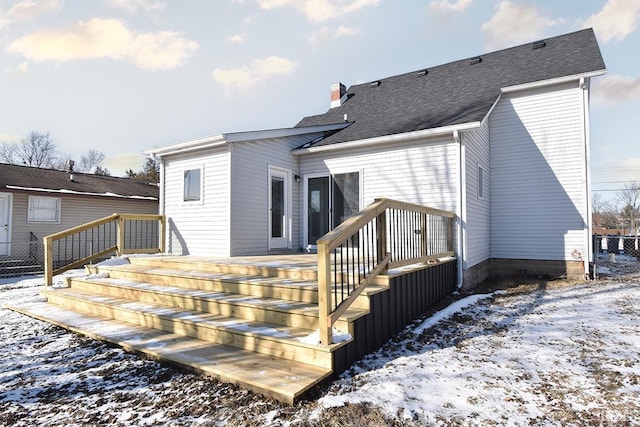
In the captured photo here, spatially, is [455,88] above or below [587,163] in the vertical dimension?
above

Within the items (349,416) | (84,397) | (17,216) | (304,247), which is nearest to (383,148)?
(304,247)

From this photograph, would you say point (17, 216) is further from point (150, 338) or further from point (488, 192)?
point (488, 192)

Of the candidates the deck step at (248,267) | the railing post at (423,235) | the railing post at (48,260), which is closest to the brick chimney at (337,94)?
the railing post at (423,235)

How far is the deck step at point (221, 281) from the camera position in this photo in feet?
12.7

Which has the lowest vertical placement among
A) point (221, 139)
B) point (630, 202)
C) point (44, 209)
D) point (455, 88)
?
point (44, 209)

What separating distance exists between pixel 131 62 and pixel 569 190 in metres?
12.1

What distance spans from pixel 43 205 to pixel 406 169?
1187cm

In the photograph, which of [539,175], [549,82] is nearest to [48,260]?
[539,175]

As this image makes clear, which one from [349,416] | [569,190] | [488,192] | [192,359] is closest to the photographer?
[349,416]

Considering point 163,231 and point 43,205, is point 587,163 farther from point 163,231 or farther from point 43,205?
point 43,205

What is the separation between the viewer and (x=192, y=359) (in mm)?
3066

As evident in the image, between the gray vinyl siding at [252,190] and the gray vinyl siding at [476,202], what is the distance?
3.72 metres

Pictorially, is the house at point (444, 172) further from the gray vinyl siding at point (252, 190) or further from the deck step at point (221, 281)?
the deck step at point (221, 281)

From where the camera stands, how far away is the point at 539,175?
819 centimetres
